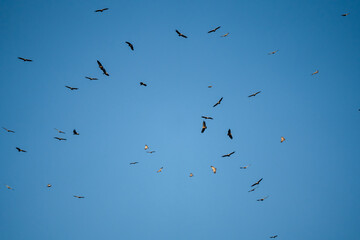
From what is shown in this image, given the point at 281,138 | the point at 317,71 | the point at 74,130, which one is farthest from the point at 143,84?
the point at 317,71

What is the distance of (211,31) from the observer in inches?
660

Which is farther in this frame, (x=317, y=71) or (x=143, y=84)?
(x=317, y=71)

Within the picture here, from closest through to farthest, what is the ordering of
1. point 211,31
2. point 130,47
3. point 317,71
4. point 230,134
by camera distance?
1. point 230,134
2. point 130,47
3. point 211,31
4. point 317,71

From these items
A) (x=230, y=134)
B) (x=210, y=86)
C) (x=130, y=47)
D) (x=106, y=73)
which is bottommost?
(x=230, y=134)

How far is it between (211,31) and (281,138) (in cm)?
952

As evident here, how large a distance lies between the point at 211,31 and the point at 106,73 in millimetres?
8326

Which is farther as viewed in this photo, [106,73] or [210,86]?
[210,86]

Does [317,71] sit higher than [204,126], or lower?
higher

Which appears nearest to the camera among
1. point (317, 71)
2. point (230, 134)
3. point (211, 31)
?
point (230, 134)

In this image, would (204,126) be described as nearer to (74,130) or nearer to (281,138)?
(281,138)

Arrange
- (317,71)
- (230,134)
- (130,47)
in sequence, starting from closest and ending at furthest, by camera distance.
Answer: (230,134) → (130,47) → (317,71)

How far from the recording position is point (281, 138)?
16.4 m

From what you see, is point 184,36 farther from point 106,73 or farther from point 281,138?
point 281,138

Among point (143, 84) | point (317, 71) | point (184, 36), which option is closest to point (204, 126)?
point (143, 84)
